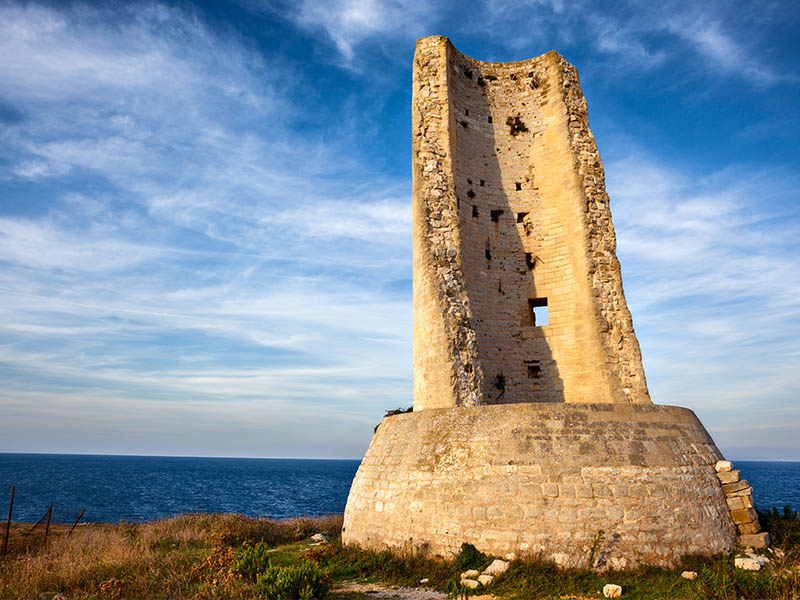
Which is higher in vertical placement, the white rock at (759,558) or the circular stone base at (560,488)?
the circular stone base at (560,488)

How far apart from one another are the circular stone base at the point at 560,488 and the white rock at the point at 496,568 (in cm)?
26

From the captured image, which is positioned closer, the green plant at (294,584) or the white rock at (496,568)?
the green plant at (294,584)

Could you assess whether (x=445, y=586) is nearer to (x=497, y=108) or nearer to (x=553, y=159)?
(x=553, y=159)

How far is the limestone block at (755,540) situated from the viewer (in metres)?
9.09

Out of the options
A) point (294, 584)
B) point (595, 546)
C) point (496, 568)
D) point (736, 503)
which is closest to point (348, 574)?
point (294, 584)

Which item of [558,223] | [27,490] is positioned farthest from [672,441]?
[27,490]

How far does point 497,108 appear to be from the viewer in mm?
16906

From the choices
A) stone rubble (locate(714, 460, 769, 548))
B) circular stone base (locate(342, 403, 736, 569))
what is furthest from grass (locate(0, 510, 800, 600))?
stone rubble (locate(714, 460, 769, 548))

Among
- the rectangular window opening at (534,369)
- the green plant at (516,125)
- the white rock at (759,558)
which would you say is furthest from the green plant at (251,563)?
the green plant at (516,125)

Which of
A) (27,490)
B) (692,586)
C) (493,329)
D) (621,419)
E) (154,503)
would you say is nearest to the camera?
(692,586)

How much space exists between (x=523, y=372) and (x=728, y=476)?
223 inches

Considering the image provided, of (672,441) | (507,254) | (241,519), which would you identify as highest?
(507,254)

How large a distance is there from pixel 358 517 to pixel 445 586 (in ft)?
10.5

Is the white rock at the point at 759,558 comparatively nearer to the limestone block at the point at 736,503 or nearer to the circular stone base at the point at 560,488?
the circular stone base at the point at 560,488
